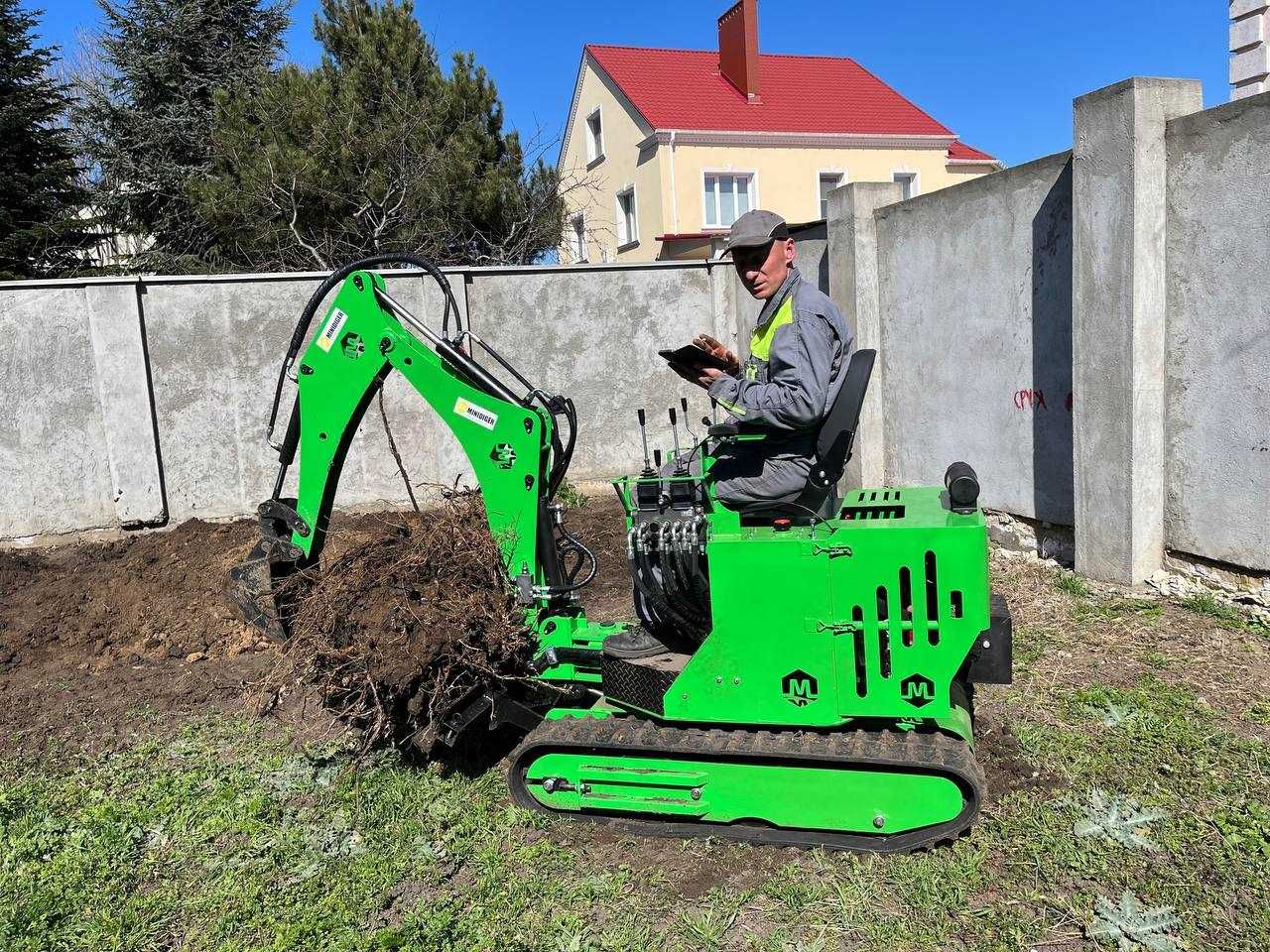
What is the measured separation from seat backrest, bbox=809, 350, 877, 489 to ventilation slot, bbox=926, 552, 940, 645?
0.46 m

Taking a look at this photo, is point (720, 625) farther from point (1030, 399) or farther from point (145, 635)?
point (145, 635)

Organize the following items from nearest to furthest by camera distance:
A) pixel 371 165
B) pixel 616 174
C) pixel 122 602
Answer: pixel 122 602, pixel 371 165, pixel 616 174

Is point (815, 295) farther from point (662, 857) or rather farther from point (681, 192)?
point (681, 192)

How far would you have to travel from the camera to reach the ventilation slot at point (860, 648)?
3.27 m

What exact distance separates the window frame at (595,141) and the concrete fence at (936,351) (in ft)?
59.5

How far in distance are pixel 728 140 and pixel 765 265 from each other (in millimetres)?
21400

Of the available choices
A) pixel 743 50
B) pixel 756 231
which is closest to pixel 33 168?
pixel 743 50

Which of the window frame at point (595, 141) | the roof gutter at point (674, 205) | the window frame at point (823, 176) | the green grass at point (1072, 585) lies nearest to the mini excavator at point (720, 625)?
the green grass at point (1072, 585)

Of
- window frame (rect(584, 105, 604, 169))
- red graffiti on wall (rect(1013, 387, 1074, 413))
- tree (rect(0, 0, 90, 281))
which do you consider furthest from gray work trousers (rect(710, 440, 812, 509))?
window frame (rect(584, 105, 604, 169))

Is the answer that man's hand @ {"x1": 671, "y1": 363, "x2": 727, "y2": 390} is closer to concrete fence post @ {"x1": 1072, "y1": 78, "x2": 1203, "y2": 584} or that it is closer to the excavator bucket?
the excavator bucket

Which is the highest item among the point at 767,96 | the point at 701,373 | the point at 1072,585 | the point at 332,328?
the point at 767,96

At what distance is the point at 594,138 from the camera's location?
89.5 feet

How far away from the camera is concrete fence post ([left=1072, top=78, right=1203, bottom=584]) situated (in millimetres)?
5203

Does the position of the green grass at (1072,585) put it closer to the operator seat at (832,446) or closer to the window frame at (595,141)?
the operator seat at (832,446)
